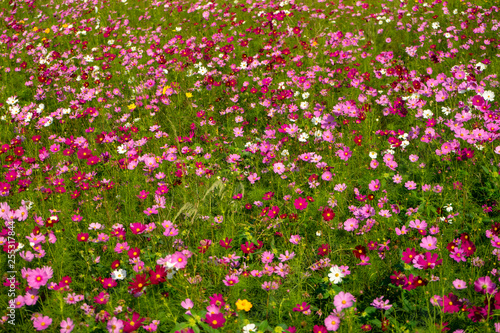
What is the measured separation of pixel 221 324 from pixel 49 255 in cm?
138

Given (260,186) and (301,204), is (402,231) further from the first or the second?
(260,186)

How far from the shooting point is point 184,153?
3215 mm

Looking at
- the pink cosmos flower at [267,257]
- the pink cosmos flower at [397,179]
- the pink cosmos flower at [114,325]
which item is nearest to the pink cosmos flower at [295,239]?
the pink cosmos flower at [267,257]

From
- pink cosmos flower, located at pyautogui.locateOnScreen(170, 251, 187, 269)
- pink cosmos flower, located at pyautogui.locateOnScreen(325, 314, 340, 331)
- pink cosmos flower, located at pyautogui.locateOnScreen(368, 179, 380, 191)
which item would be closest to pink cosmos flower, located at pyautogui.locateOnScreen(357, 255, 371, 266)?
pink cosmos flower, located at pyautogui.locateOnScreen(325, 314, 340, 331)

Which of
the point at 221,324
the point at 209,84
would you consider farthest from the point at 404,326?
the point at 209,84

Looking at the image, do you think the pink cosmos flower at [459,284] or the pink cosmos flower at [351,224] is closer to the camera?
the pink cosmos flower at [459,284]

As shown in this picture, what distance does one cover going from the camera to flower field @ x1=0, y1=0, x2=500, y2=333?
190 cm

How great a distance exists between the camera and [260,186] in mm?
2926

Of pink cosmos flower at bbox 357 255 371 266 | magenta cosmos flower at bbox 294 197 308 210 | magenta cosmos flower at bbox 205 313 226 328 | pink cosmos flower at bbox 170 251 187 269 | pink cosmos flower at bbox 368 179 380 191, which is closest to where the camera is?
magenta cosmos flower at bbox 205 313 226 328

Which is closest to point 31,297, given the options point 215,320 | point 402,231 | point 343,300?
point 215,320

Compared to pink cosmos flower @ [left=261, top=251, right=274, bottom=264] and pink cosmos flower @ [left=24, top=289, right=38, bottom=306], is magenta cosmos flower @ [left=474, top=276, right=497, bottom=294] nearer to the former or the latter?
pink cosmos flower @ [left=261, top=251, right=274, bottom=264]

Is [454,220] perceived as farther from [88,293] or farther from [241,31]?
[241,31]

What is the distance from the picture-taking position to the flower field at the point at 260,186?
6.24ft

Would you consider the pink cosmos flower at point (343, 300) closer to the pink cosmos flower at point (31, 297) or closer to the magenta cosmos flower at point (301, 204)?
the magenta cosmos flower at point (301, 204)
